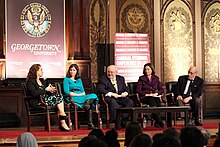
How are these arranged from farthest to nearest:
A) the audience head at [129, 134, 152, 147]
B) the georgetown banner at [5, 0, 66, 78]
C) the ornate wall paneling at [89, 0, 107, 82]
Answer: the ornate wall paneling at [89, 0, 107, 82] < the georgetown banner at [5, 0, 66, 78] < the audience head at [129, 134, 152, 147]

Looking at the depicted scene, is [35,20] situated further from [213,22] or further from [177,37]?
[213,22]

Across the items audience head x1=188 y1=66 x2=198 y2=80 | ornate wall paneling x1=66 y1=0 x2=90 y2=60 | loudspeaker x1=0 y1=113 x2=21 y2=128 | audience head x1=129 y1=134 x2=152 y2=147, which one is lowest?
loudspeaker x1=0 y1=113 x2=21 y2=128

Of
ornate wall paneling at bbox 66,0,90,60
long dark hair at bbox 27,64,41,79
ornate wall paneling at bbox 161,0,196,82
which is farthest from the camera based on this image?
ornate wall paneling at bbox 161,0,196,82

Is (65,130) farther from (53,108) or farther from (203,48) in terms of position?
(203,48)

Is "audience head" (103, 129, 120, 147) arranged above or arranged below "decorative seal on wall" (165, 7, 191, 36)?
below

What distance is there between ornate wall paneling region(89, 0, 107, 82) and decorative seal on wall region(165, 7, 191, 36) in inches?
65.5

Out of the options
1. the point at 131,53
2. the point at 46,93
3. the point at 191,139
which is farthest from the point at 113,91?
the point at 191,139

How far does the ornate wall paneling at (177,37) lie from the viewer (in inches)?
506

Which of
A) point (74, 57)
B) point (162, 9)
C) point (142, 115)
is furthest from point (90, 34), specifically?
point (142, 115)

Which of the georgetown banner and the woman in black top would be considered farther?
the georgetown banner

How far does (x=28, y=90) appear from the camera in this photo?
28.6ft

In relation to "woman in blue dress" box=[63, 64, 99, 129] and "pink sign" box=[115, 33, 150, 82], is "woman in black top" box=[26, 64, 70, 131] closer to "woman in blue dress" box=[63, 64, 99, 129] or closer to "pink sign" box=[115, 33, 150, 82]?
"woman in blue dress" box=[63, 64, 99, 129]

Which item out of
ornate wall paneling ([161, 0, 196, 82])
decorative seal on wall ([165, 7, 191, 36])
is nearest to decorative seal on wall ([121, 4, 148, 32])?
ornate wall paneling ([161, 0, 196, 82])

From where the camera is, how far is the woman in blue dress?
29.8 ft
